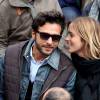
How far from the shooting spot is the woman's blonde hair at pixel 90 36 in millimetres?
3492

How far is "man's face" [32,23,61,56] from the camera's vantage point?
12.3ft

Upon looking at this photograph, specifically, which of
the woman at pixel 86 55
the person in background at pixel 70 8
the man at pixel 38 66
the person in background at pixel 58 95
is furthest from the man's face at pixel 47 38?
the person in background at pixel 70 8

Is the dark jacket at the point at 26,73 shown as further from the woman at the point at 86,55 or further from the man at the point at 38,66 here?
the woman at the point at 86,55

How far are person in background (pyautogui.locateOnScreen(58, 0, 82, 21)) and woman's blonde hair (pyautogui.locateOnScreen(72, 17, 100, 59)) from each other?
1171mm

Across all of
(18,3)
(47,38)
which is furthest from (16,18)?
(47,38)

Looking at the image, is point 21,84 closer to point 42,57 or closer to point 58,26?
point 42,57

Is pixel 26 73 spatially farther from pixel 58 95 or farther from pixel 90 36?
pixel 58 95

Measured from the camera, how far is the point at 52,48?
3777mm

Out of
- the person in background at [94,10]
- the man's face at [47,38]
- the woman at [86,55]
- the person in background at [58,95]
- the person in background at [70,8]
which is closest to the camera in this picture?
the person in background at [58,95]

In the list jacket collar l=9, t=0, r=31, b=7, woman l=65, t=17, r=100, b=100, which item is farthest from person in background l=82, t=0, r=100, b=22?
woman l=65, t=17, r=100, b=100

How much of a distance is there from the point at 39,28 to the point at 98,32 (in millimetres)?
527

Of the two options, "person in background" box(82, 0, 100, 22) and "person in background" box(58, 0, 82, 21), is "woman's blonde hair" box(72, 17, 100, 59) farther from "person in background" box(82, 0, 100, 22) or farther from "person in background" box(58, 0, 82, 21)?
"person in background" box(58, 0, 82, 21)

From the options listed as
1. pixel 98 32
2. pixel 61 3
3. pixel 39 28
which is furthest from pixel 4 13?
pixel 98 32

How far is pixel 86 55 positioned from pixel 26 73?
1.93ft
